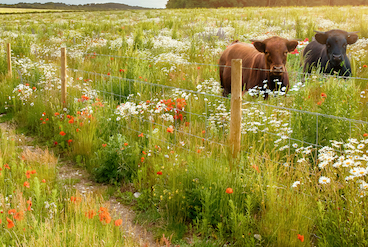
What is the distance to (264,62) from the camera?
6.29m

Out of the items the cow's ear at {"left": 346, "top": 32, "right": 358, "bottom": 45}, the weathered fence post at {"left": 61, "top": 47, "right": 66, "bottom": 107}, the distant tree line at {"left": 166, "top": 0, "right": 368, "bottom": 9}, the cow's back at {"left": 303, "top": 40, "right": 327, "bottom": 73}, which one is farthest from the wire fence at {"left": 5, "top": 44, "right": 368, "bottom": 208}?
the distant tree line at {"left": 166, "top": 0, "right": 368, "bottom": 9}

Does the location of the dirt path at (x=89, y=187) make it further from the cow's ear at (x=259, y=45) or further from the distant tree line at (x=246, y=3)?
the distant tree line at (x=246, y=3)

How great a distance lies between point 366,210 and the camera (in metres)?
2.73

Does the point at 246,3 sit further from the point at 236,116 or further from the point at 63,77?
the point at 236,116

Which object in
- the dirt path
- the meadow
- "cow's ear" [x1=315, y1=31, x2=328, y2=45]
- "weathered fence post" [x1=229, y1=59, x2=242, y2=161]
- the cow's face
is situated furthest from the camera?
"cow's ear" [x1=315, y1=31, x2=328, y2=45]

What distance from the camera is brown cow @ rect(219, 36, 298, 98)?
5855 millimetres

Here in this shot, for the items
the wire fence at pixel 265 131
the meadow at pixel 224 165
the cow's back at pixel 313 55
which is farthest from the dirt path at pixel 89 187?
the cow's back at pixel 313 55

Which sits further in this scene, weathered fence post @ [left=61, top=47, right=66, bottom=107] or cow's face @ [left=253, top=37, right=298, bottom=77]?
weathered fence post @ [left=61, top=47, right=66, bottom=107]

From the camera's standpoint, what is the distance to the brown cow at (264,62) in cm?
586

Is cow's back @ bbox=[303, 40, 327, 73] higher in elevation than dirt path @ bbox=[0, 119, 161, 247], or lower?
higher

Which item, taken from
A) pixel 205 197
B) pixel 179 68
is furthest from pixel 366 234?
pixel 179 68

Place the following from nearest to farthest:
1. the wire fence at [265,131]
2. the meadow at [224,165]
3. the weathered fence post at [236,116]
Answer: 1. the meadow at [224,165]
2. the wire fence at [265,131]
3. the weathered fence post at [236,116]

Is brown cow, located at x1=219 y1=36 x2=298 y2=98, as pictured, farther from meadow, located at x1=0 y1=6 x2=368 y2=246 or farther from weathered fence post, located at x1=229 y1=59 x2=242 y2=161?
weathered fence post, located at x1=229 y1=59 x2=242 y2=161

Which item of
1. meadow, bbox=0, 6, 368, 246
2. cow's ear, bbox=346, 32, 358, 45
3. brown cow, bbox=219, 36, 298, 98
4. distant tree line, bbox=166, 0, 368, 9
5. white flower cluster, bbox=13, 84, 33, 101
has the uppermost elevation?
distant tree line, bbox=166, 0, 368, 9
